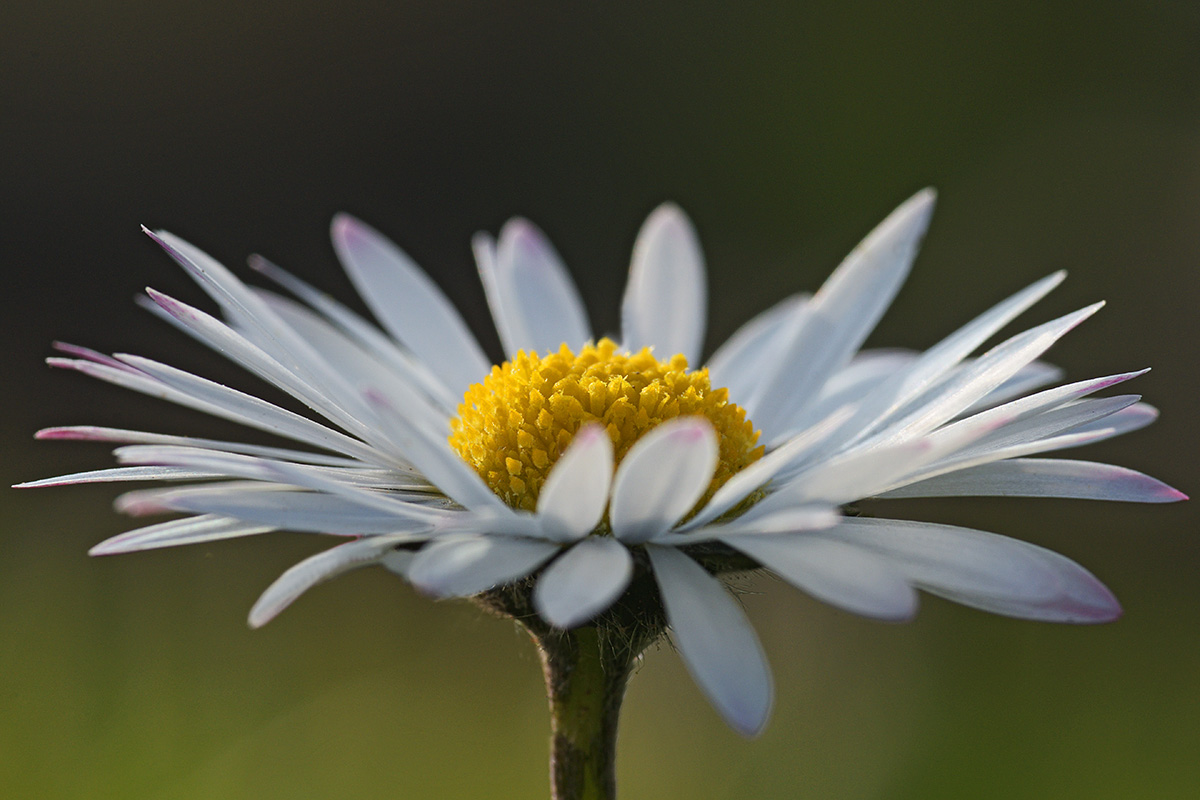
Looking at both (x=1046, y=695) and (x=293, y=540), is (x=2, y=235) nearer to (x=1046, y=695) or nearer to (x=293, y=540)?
(x=293, y=540)

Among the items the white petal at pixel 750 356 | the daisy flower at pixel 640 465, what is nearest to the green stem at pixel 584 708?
the daisy flower at pixel 640 465

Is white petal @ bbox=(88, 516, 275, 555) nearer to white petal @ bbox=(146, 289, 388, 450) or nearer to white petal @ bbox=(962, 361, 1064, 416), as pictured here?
white petal @ bbox=(146, 289, 388, 450)

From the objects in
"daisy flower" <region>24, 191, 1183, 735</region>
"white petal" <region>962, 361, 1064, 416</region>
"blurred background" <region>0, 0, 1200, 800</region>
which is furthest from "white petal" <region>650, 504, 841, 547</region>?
"blurred background" <region>0, 0, 1200, 800</region>

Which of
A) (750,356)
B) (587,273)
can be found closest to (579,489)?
(750,356)

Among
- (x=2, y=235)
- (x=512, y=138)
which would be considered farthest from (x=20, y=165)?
(x=512, y=138)

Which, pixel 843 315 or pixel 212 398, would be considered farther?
pixel 843 315

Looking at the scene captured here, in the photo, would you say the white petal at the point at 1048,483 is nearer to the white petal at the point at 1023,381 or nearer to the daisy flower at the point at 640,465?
the daisy flower at the point at 640,465

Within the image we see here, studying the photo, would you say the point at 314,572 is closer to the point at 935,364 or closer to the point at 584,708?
the point at 584,708
